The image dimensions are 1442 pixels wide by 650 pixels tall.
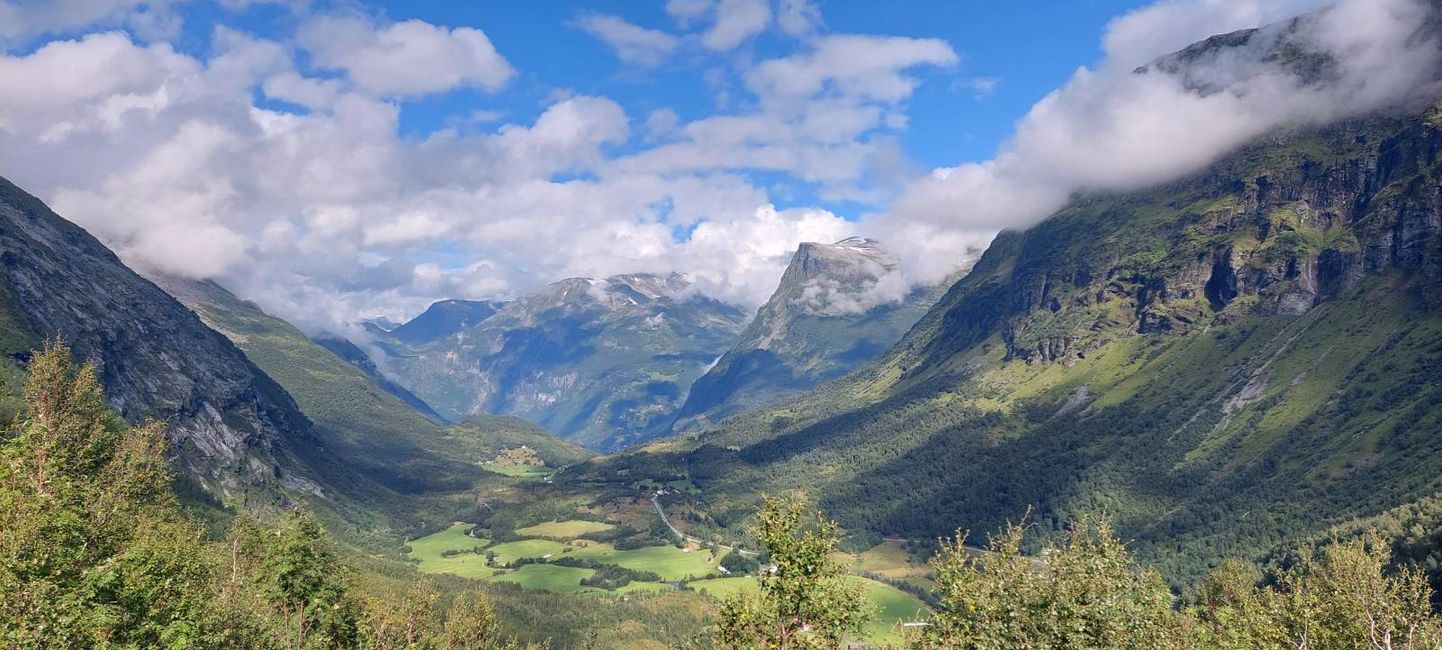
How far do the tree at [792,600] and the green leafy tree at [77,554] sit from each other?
32191mm

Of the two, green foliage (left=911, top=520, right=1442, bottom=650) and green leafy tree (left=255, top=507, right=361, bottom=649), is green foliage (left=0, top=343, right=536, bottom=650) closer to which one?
green leafy tree (left=255, top=507, right=361, bottom=649)

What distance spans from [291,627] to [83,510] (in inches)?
898

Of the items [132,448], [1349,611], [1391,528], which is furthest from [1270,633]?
[1391,528]

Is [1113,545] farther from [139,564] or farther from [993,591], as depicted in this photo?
[139,564]

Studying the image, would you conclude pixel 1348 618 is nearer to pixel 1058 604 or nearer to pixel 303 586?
pixel 1058 604

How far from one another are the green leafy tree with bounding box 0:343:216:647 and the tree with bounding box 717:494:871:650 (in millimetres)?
32191

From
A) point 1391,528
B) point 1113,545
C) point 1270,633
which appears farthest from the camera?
point 1391,528

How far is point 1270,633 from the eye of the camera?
45.6 metres

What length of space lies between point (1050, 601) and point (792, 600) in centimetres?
1279

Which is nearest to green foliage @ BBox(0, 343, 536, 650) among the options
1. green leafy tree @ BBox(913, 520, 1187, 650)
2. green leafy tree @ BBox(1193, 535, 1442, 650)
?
green leafy tree @ BBox(913, 520, 1187, 650)

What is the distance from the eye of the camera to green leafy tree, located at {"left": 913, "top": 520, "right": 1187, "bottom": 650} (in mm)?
33353

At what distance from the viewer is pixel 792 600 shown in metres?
35.3

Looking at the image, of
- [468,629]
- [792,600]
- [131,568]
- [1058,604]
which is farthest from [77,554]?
[1058,604]

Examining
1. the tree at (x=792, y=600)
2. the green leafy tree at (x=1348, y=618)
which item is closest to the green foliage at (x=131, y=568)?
the tree at (x=792, y=600)
